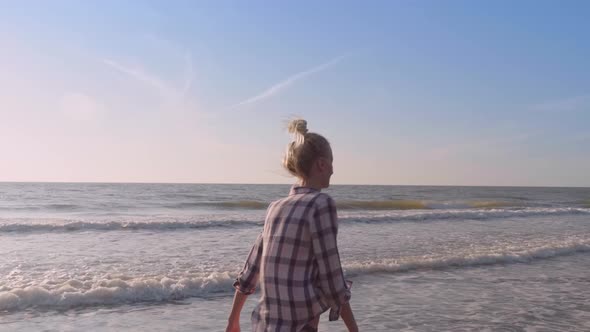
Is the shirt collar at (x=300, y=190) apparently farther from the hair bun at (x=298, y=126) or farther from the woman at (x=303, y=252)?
the hair bun at (x=298, y=126)

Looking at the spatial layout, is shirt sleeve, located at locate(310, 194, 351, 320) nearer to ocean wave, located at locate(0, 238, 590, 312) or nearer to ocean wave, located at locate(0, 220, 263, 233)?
ocean wave, located at locate(0, 238, 590, 312)

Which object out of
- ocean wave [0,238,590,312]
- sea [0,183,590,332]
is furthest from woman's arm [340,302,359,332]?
ocean wave [0,238,590,312]

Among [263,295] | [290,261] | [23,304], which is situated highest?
[290,261]

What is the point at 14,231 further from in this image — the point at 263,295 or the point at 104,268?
the point at 263,295

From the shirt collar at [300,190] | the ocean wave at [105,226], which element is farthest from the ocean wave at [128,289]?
the ocean wave at [105,226]

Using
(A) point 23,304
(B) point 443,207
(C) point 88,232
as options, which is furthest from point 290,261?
(B) point 443,207

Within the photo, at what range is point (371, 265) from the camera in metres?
9.31

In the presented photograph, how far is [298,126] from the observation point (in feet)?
7.56

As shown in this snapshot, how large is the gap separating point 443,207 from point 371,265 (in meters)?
29.0

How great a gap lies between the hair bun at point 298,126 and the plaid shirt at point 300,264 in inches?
9.7

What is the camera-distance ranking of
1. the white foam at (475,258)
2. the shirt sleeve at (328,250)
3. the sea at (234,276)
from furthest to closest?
1. the white foam at (475,258)
2. the sea at (234,276)
3. the shirt sleeve at (328,250)

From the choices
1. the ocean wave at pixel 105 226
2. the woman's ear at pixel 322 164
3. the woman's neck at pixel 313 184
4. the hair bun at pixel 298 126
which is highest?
the hair bun at pixel 298 126

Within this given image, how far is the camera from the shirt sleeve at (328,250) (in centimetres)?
214

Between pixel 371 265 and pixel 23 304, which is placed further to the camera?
pixel 371 265
